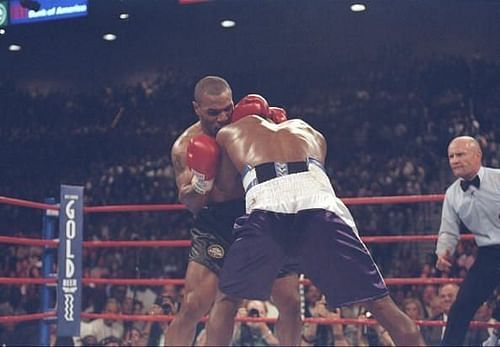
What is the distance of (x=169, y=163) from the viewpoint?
6934 mm

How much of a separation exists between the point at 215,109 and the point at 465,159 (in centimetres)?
105

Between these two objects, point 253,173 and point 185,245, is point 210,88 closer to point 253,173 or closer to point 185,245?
point 253,173

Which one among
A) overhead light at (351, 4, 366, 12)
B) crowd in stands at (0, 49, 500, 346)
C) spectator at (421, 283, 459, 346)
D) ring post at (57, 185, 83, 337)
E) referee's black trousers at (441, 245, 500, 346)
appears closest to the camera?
referee's black trousers at (441, 245, 500, 346)

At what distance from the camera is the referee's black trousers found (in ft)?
9.09

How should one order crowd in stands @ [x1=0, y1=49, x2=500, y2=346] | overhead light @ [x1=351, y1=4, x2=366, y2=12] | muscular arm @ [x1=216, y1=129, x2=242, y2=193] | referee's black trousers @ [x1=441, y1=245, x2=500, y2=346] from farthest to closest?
overhead light @ [x1=351, y1=4, x2=366, y2=12], crowd in stands @ [x1=0, y1=49, x2=500, y2=346], referee's black trousers @ [x1=441, y1=245, x2=500, y2=346], muscular arm @ [x1=216, y1=129, x2=242, y2=193]

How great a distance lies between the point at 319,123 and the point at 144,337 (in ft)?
10.8

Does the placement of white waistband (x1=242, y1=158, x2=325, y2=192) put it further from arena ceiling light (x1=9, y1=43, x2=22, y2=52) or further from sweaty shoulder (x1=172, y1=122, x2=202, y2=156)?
arena ceiling light (x1=9, y1=43, x2=22, y2=52)

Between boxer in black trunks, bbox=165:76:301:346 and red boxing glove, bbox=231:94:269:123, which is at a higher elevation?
red boxing glove, bbox=231:94:269:123

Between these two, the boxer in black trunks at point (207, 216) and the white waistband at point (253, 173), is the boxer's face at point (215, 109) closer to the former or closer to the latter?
the boxer in black trunks at point (207, 216)

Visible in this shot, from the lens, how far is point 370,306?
6.21ft

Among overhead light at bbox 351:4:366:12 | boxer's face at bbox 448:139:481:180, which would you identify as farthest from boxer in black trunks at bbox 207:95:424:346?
overhead light at bbox 351:4:366:12

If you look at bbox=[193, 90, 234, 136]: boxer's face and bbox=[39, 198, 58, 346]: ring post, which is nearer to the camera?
bbox=[193, 90, 234, 136]: boxer's face

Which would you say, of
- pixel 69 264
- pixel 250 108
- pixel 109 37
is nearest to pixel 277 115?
pixel 250 108

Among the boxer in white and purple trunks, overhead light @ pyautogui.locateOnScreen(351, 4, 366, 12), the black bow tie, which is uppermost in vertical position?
overhead light @ pyautogui.locateOnScreen(351, 4, 366, 12)
